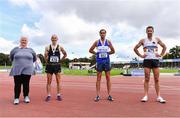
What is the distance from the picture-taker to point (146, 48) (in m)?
9.00

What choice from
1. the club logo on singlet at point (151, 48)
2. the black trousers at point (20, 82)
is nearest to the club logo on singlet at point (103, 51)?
the club logo on singlet at point (151, 48)

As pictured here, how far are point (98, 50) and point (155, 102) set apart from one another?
2.06 m

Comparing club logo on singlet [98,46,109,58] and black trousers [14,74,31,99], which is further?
club logo on singlet [98,46,109,58]

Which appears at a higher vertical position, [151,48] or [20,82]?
[151,48]

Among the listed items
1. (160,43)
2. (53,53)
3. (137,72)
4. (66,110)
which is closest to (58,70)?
(53,53)

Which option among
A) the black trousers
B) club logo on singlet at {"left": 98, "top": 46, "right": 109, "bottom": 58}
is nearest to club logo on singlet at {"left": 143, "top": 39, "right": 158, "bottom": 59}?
club logo on singlet at {"left": 98, "top": 46, "right": 109, "bottom": 58}

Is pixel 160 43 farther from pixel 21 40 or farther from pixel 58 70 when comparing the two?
pixel 21 40

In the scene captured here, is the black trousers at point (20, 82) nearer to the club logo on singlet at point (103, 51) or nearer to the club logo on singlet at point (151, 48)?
the club logo on singlet at point (103, 51)

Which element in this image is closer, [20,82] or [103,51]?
[20,82]

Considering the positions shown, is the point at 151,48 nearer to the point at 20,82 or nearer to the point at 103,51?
the point at 103,51

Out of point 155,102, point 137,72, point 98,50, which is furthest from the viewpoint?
point 137,72

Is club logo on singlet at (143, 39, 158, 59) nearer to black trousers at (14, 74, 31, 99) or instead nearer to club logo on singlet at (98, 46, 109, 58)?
club logo on singlet at (98, 46, 109, 58)

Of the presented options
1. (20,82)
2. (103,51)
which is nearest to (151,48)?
(103,51)

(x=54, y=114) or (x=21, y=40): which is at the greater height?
(x=21, y=40)
